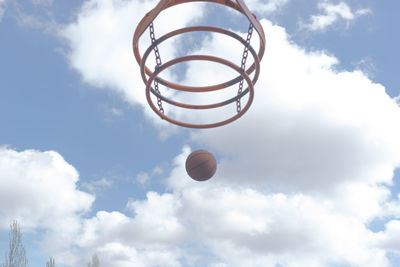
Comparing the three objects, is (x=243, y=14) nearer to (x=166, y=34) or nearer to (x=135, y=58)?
(x=166, y=34)

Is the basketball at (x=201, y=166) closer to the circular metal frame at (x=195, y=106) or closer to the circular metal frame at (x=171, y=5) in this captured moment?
the circular metal frame at (x=195, y=106)

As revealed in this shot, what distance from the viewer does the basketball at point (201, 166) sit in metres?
9.38

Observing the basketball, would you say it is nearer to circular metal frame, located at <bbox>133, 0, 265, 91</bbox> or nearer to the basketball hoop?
the basketball hoop

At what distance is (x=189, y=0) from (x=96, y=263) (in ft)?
87.9

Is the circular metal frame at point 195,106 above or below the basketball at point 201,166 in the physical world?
above

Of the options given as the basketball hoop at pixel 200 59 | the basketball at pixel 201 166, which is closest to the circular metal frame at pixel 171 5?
the basketball hoop at pixel 200 59

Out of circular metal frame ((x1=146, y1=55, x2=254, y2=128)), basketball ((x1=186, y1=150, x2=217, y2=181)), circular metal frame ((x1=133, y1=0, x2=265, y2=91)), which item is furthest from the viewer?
basketball ((x1=186, y1=150, x2=217, y2=181))

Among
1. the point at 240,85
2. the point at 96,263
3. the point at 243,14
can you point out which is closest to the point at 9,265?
the point at 96,263

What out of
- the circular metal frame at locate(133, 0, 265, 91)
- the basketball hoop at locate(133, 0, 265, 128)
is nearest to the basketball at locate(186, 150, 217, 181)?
the basketball hoop at locate(133, 0, 265, 128)

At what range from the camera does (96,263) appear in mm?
29828

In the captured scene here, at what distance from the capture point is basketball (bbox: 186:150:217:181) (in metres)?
9.38

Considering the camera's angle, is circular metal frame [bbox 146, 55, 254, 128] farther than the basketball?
No

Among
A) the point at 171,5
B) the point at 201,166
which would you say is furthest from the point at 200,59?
the point at 201,166

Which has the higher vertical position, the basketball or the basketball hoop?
the basketball hoop
